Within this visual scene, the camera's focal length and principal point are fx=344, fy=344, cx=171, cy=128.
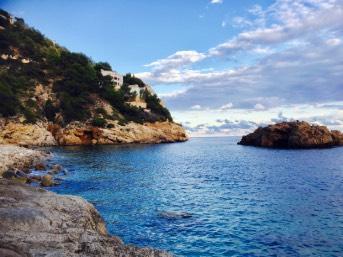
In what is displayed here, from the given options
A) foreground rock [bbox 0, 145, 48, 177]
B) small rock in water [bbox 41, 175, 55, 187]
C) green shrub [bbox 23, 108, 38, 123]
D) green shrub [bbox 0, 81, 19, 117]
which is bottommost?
small rock in water [bbox 41, 175, 55, 187]

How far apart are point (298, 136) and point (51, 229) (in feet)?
399

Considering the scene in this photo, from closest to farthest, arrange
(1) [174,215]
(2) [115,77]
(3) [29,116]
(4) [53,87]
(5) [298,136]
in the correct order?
(1) [174,215] < (3) [29,116] < (5) [298,136] < (4) [53,87] < (2) [115,77]

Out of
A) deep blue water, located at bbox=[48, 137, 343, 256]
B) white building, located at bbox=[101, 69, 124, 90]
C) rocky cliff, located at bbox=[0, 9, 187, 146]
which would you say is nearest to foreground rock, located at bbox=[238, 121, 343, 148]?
rocky cliff, located at bbox=[0, 9, 187, 146]

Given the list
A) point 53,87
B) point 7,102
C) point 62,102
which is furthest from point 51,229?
point 53,87

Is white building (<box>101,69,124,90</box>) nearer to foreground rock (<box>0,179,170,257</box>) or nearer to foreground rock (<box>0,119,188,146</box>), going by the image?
foreground rock (<box>0,119,188,146</box>)

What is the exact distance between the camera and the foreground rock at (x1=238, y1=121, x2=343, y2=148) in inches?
4911

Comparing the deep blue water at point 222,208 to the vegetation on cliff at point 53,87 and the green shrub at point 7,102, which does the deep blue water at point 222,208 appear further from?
the vegetation on cliff at point 53,87

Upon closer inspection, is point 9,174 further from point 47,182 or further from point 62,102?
point 62,102

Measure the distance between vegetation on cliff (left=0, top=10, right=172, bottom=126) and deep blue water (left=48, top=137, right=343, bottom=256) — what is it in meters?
67.3

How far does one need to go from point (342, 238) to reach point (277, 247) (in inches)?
212

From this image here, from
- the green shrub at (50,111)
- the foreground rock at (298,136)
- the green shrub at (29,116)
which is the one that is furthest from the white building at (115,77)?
the foreground rock at (298,136)

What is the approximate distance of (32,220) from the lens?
48.0ft

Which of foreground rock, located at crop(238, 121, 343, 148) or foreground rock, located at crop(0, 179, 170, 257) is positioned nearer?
foreground rock, located at crop(0, 179, 170, 257)

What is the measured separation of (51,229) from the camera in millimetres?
14555
